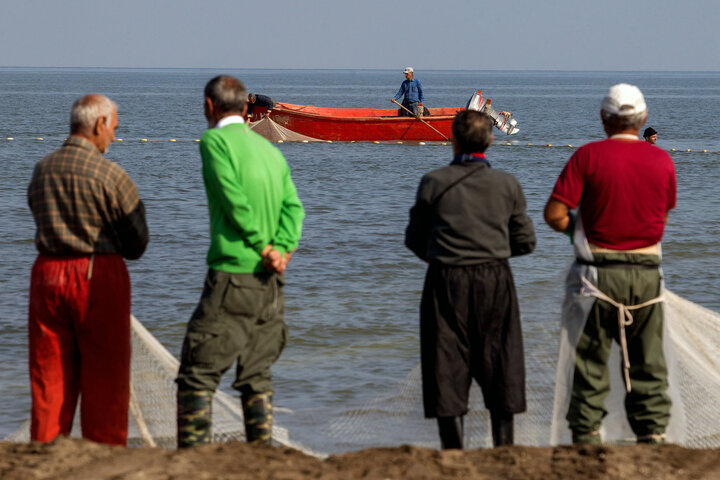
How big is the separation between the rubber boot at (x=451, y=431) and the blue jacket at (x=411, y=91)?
20.0 m

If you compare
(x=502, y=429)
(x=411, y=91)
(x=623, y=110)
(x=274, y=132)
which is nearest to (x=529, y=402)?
(x=502, y=429)

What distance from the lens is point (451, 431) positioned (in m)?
3.82

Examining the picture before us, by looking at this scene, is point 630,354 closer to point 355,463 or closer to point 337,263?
point 355,463

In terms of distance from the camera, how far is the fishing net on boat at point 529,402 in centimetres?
402

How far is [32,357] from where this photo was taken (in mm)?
3697

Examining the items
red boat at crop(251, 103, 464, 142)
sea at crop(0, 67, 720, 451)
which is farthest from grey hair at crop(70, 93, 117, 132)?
red boat at crop(251, 103, 464, 142)

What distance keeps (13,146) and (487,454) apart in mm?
25676

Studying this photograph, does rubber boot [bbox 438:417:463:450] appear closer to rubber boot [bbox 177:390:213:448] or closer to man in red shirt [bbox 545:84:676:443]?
man in red shirt [bbox 545:84:676:443]

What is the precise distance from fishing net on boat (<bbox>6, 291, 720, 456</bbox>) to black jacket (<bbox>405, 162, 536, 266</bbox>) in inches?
27.2

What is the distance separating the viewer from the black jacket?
3705 mm

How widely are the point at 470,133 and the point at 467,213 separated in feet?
1.03

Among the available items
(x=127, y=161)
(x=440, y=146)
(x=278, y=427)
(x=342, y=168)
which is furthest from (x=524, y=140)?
(x=278, y=427)

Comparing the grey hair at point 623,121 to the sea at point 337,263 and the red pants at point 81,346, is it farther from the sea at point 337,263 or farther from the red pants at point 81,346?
the red pants at point 81,346

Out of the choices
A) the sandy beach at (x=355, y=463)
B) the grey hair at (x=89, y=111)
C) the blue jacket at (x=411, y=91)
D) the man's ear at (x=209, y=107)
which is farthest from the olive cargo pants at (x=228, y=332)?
the blue jacket at (x=411, y=91)
